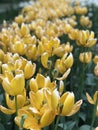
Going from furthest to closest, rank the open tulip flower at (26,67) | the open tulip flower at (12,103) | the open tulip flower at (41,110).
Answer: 1. the open tulip flower at (26,67)
2. the open tulip flower at (12,103)
3. the open tulip flower at (41,110)

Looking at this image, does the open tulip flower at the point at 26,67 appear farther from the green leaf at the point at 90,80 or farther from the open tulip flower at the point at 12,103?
the green leaf at the point at 90,80

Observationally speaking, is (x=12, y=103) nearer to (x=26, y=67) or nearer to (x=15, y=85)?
(x=15, y=85)

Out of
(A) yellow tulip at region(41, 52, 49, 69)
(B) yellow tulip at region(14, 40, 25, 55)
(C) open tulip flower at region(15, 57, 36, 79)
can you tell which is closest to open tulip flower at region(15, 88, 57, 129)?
(C) open tulip flower at region(15, 57, 36, 79)

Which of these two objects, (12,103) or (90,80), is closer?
(12,103)

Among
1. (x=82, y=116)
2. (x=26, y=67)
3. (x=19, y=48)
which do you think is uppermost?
(x=26, y=67)

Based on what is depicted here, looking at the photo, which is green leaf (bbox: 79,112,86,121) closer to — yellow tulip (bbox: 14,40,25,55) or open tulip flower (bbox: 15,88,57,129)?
yellow tulip (bbox: 14,40,25,55)

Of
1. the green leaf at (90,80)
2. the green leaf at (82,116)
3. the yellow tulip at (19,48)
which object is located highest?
the yellow tulip at (19,48)

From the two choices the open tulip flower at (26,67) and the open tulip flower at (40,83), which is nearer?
the open tulip flower at (40,83)

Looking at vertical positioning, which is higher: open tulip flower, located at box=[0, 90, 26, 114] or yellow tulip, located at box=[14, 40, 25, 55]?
open tulip flower, located at box=[0, 90, 26, 114]

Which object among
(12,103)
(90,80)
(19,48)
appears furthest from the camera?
(90,80)

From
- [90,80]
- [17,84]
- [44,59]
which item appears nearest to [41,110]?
[17,84]

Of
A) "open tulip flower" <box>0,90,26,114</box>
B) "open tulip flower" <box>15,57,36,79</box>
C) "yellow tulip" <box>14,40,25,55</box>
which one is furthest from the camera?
"yellow tulip" <box>14,40,25,55</box>

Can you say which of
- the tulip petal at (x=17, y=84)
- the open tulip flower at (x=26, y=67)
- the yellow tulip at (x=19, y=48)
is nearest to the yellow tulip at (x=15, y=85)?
the tulip petal at (x=17, y=84)
